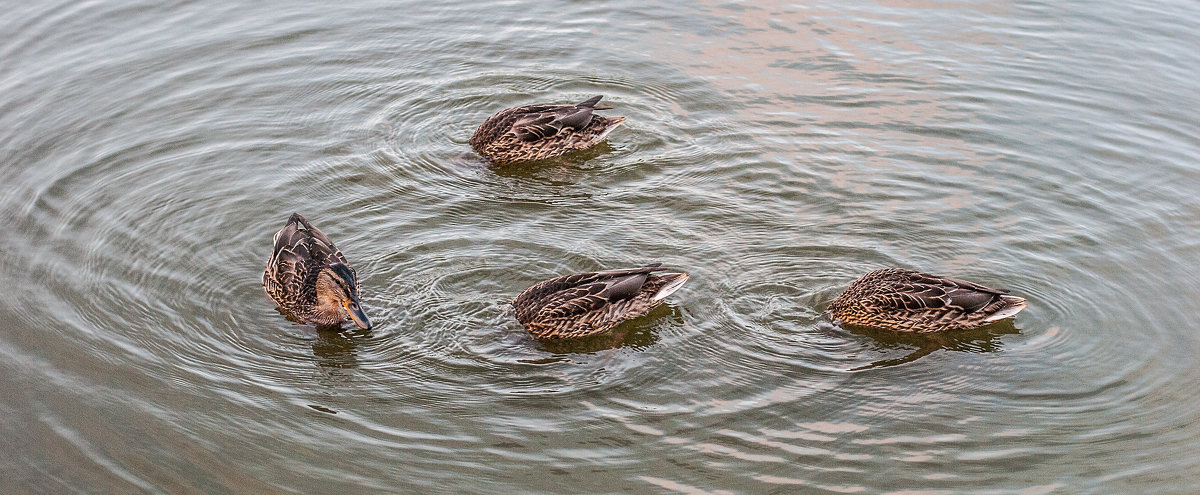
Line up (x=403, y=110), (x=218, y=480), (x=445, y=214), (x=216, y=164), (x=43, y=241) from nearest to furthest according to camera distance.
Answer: (x=218, y=480) < (x=43, y=241) < (x=445, y=214) < (x=216, y=164) < (x=403, y=110)

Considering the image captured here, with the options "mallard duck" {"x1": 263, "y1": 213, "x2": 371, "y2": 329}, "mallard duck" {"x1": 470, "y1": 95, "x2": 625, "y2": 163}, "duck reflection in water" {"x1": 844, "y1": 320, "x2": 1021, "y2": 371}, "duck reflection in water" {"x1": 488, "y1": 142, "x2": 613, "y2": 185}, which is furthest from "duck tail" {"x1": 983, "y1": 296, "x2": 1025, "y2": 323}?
"mallard duck" {"x1": 263, "y1": 213, "x2": 371, "y2": 329}

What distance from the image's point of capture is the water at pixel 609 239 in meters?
6.71

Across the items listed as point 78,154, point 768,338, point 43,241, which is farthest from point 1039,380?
point 78,154

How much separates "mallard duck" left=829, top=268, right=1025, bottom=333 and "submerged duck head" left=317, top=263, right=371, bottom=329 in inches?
141

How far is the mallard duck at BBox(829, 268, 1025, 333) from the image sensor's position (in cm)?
767

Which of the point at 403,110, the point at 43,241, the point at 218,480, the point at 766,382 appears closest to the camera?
the point at 218,480

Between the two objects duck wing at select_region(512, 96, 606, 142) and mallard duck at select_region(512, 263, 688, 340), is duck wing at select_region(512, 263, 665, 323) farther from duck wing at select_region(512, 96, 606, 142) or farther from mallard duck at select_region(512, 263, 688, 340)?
duck wing at select_region(512, 96, 606, 142)

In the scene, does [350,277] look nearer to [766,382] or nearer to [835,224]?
[766,382]

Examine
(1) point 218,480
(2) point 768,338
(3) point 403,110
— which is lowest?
(1) point 218,480

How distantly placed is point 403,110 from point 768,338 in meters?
5.35

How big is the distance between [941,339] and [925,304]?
421mm

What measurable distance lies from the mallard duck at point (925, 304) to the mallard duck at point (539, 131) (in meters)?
3.77

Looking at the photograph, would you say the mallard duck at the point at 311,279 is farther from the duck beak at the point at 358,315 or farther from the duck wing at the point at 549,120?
the duck wing at the point at 549,120

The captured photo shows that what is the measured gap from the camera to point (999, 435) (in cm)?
681
